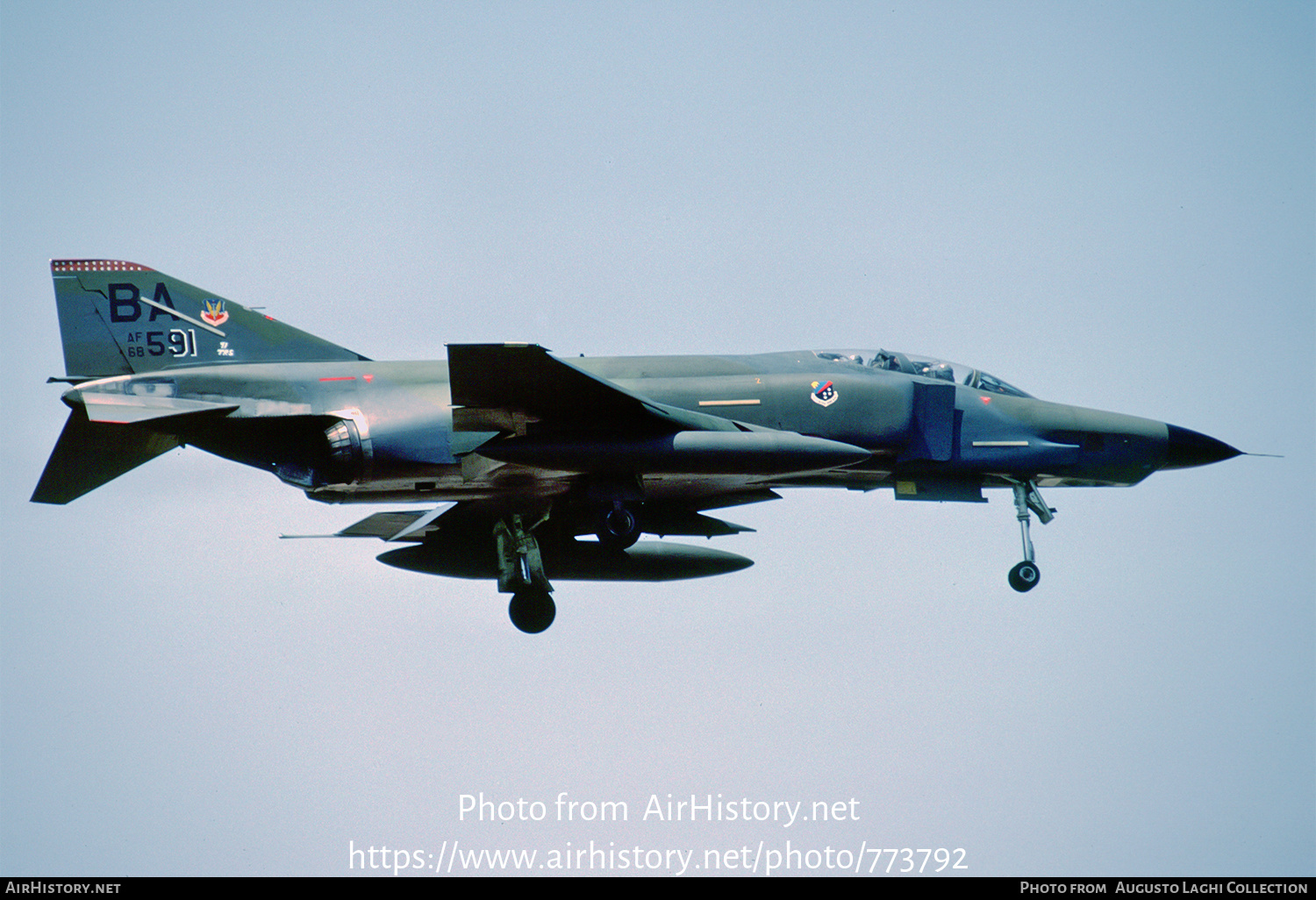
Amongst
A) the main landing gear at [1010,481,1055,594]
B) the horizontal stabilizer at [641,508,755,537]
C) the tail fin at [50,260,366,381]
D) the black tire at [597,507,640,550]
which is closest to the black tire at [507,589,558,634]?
the horizontal stabilizer at [641,508,755,537]

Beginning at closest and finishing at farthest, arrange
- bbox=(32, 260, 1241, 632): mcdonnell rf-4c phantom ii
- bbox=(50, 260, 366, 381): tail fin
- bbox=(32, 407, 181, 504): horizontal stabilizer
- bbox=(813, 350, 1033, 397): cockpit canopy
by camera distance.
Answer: bbox=(32, 260, 1241, 632): mcdonnell rf-4c phantom ii → bbox=(32, 407, 181, 504): horizontal stabilizer → bbox=(50, 260, 366, 381): tail fin → bbox=(813, 350, 1033, 397): cockpit canopy

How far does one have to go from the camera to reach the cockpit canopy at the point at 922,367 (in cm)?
1395

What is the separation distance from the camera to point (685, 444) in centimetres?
1214

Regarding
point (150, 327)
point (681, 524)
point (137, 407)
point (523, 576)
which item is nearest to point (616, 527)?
point (523, 576)

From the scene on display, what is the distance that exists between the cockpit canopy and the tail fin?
5.18 m

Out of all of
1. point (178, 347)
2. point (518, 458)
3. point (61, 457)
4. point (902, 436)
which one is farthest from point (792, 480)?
point (61, 457)

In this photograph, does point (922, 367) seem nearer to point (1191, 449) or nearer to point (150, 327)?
point (1191, 449)

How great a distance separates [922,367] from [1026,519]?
6.61 feet

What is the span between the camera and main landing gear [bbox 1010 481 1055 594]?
13945 millimetres

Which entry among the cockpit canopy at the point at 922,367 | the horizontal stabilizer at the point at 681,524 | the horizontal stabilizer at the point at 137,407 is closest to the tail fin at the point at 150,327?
the horizontal stabilizer at the point at 137,407

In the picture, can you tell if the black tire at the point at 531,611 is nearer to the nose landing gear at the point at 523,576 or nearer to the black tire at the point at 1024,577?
the nose landing gear at the point at 523,576

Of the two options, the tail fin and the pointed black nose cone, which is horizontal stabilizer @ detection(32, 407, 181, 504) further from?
the pointed black nose cone

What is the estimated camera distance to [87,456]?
518 inches

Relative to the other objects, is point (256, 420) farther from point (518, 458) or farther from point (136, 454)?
point (518, 458)
